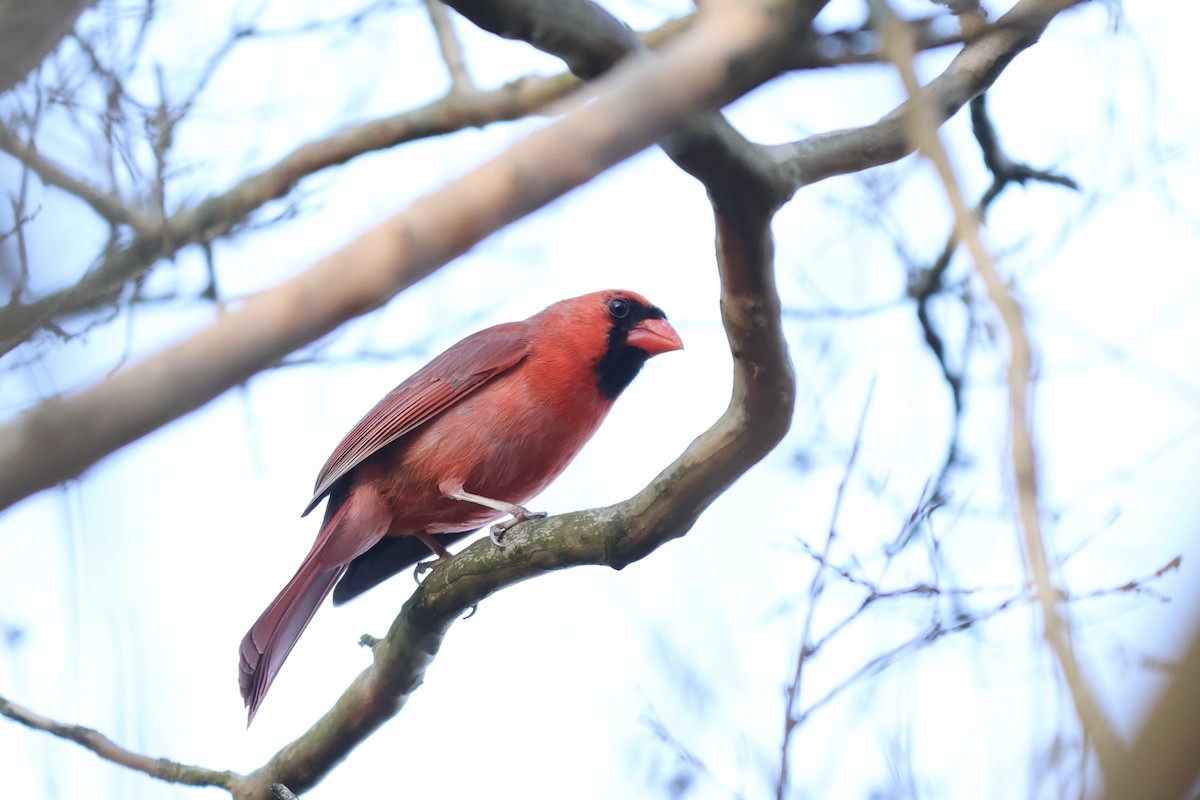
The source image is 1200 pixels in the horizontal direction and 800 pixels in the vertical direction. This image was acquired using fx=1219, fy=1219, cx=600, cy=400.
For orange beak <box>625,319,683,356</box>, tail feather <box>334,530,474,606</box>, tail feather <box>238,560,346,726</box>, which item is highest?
orange beak <box>625,319,683,356</box>

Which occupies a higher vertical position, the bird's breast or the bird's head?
the bird's head

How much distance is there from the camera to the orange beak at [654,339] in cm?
477

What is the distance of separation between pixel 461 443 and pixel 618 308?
95cm

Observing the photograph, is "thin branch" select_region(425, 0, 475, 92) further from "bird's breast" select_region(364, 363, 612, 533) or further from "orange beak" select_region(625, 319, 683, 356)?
"bird's breast" select_region(364, 363, 612, 533)

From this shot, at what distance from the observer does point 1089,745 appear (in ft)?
3.00

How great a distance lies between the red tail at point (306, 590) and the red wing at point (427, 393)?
0.18m

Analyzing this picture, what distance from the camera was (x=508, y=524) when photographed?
11.9 ft

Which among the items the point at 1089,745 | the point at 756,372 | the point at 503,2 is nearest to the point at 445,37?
the point at 756,372

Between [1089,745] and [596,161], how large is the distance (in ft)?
2.99

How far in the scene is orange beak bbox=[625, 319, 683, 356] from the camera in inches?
188

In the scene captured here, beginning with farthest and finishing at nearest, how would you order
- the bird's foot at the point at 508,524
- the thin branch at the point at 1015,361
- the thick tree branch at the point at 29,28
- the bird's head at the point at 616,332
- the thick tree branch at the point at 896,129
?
1. the bird's head at the point at 616,332
2. the bird's foot at the point at 508,524
3. the thick tree branch at the point at 896,129
4. the thick tree branch at the point at 29,28
5. the thin branch at the point at 1015,361

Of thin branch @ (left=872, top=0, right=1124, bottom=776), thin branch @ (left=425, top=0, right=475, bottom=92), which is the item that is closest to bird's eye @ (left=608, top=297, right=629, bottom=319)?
thin branch @ (left=425, top=0, right=475, bottom=92)

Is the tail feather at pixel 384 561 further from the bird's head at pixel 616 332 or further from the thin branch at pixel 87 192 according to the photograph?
the thin branch at pixel 87 192

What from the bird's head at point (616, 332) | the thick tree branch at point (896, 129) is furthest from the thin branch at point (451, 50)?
the thick tree branch at point (896, 129)
